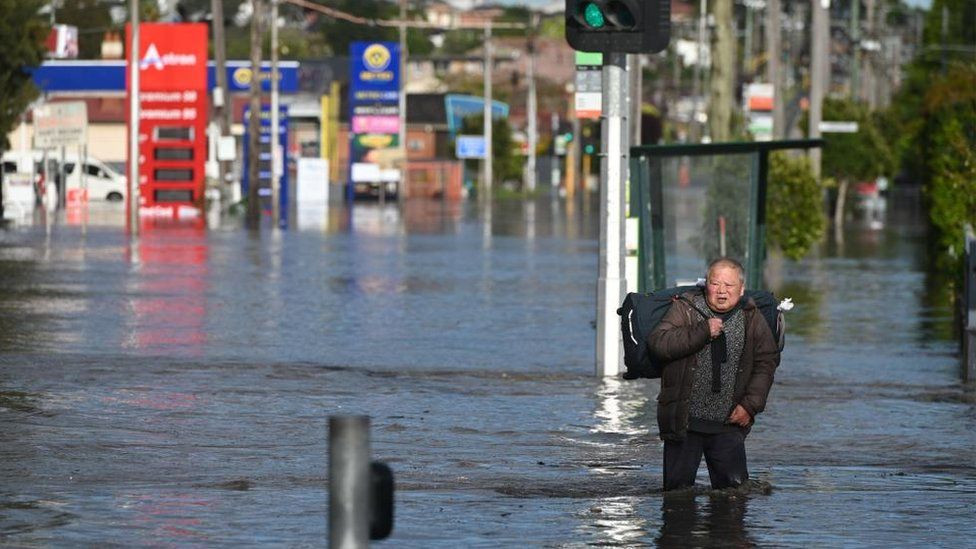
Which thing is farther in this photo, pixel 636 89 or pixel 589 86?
pixel 636 89

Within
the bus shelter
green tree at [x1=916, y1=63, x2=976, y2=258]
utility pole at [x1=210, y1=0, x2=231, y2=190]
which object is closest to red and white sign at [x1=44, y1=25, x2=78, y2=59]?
utility pole at [x1=210, y1=0, x2=231, y2=190]

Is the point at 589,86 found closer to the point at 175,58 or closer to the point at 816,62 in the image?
the point at 816,62

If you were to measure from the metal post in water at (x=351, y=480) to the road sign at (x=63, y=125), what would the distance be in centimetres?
3895

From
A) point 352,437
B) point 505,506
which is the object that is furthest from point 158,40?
point 352,437

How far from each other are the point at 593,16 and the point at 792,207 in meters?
18.7

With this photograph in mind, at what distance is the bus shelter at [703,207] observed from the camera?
2252 centimetres

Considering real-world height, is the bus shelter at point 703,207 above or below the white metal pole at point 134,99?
below

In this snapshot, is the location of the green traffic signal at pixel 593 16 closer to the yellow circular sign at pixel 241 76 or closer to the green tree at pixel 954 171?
the green tree at pixel 954 171

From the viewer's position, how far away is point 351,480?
19.3ft

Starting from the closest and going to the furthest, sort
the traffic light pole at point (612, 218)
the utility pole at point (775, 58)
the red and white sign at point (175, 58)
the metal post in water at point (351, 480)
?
the metal post in water at point (351, 480) → the traffic light pole at point (612, 218) → the utility pole at point (775, 58) → the red and white sign at point (175, 58)

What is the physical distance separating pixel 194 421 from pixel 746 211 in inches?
497

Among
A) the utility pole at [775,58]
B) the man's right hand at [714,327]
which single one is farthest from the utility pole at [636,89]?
the utility pole at [775,58]

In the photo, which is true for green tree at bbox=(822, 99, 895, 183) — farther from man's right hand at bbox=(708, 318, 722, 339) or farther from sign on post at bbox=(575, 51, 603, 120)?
man's right hand at bbox=(708, 318, 722, 339)

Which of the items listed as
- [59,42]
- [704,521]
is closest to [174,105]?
[59,42]
